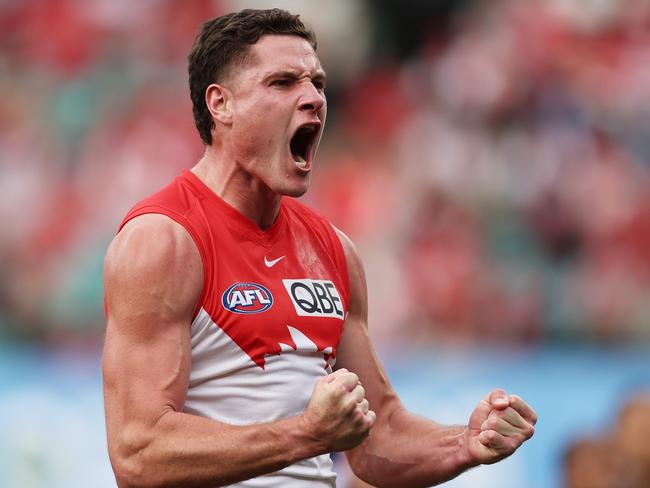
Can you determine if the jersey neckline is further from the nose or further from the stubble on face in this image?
the nose

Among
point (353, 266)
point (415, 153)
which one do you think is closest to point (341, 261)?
point (353, 266)

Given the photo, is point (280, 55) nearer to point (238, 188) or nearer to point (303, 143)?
point (303, 143)

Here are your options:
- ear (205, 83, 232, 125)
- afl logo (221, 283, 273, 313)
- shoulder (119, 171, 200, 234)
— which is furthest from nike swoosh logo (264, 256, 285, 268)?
ear (205, 83, 232, 125)

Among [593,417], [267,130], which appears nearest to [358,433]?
[267,130]

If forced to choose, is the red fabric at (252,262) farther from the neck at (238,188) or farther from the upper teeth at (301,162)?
the upper teeth at (301,162)

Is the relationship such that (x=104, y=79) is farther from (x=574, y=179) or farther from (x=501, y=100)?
(x=574, y=179)

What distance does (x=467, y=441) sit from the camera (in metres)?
4.65

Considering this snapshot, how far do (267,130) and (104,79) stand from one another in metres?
6.94

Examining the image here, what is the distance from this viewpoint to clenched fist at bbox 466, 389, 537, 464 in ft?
14.5

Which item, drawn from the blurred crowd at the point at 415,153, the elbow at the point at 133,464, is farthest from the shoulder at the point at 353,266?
the blurred crowd at the point at 415,153

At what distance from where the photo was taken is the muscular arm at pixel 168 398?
3.89 meters

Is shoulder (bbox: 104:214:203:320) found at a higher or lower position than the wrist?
higher

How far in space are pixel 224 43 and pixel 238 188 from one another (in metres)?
0.59

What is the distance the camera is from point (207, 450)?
3.93m
